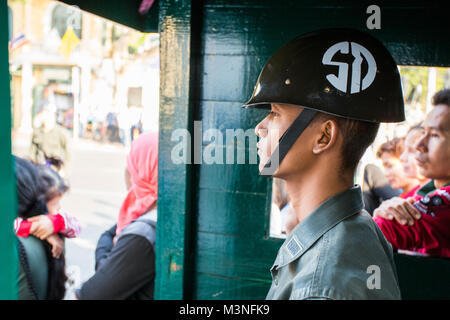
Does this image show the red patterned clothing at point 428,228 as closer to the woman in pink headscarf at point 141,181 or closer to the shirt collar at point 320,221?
the shirt collar at point 320,221

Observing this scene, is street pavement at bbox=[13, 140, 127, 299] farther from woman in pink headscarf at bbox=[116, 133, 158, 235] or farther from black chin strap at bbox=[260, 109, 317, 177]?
black chin strap at bbox=[260, 109, 317, 177]

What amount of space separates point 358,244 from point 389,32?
1.35m

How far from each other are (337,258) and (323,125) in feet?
1.48

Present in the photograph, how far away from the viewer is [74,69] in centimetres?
2270

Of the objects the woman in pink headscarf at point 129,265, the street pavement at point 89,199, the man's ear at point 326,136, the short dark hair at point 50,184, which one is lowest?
the street pavement at point 89,199

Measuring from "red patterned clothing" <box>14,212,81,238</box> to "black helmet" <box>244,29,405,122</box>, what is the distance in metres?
2.01

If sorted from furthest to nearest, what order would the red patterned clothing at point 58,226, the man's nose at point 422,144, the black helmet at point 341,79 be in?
the red patterned clothing at point 58,226, the man's nose at point 422,144, the black helmet at point 341,79

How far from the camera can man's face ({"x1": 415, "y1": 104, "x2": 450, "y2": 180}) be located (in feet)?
7.43

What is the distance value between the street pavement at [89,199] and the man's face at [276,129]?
3294 mm

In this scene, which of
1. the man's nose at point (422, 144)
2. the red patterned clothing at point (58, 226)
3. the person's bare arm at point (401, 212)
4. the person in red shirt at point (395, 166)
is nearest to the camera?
the person's bare arm at point (401, 212)

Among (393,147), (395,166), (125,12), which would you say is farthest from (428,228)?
(125,12)

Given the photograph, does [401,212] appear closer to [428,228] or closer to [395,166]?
[428,228]

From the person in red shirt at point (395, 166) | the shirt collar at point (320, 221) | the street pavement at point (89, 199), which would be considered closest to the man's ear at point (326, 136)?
the shirt collar at point (320, 221)

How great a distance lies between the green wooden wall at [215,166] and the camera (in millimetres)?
2381
